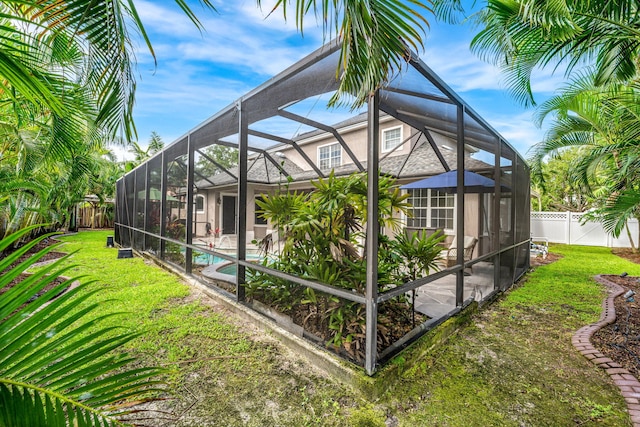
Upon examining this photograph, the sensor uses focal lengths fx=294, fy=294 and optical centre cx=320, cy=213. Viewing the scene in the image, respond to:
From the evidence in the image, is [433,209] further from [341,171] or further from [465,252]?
[341,171]

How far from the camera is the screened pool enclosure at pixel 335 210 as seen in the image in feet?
9.64

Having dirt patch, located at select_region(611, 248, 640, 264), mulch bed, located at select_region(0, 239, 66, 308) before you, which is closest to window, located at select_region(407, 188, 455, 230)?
dirt patch, located at select_region(611, 248, 640, 264)

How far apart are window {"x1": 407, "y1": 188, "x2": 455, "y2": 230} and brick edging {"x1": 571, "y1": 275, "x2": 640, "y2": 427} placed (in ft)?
12.5

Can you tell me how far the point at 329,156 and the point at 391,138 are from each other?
1.94 m

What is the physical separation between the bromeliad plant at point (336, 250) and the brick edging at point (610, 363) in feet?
6.02

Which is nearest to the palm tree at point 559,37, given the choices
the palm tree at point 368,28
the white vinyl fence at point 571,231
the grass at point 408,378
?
the palm tree at point 368,28

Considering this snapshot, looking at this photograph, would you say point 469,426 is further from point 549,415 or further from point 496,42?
point 496,42

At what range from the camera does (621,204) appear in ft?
13.0

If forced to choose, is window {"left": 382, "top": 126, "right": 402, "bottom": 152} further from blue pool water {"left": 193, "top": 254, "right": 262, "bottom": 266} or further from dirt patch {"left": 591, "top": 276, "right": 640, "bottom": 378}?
dirt patch {"left": 591, "top": 276, "right": 640, "bottom": 378}

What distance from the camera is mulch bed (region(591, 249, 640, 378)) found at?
10.2ft

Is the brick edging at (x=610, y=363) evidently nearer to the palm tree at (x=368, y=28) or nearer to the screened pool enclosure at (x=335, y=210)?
the screened pool enclosure at (x=335, y=210)

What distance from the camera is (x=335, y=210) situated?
10.7ft

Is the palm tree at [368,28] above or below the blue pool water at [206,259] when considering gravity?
above

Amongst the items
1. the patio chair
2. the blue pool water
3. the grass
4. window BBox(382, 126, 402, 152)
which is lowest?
the grass
